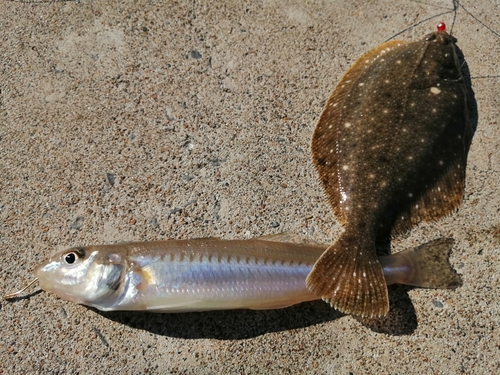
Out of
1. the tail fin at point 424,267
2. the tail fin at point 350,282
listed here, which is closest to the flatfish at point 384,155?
the tail fin at point 350,282

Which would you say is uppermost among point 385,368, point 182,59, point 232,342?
point 182,59

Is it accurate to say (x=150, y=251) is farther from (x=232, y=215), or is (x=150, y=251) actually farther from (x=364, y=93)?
(x=364, y=93)

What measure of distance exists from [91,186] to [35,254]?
1.81 feet

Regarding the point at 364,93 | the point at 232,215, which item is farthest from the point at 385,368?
the point at 364,93

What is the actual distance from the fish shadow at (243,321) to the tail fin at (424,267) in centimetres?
21

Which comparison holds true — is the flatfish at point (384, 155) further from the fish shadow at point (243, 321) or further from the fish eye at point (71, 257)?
the fish eye at point (71, 257)

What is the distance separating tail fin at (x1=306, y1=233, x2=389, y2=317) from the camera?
256 cm

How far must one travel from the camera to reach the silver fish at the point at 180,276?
249 cm

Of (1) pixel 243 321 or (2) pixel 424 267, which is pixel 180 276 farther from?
(2) pixel 424 267

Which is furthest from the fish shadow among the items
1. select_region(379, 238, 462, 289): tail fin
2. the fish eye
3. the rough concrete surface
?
the fish eye

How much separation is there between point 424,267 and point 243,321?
113 centimetres

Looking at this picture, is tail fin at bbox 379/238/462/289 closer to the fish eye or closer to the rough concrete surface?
the rough concrete surface

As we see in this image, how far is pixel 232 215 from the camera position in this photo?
120 inches

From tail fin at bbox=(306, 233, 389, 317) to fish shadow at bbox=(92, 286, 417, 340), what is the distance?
0.75 feet
